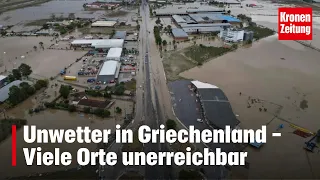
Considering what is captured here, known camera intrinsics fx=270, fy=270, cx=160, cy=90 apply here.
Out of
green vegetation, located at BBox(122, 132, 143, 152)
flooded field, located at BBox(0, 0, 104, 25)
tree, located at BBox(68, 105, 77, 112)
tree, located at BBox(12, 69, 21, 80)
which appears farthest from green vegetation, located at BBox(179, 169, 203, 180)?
flooded field, located at BBox(0, 0, 104, 25)

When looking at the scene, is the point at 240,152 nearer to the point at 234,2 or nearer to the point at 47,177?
the point at 47,177

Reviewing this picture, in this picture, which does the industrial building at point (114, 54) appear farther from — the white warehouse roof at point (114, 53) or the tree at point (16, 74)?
the tree at point (16, 74)

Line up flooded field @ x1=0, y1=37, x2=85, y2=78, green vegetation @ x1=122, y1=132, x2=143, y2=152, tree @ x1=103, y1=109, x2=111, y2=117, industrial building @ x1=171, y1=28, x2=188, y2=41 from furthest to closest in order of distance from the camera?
1. industrial building @ x1=171, y1=28, x2=188, y2=41
2. flooded field @ x1=0, y1=37, x2=85, y2=78
3. tree @ x1=103, y1=109, x2=111, y2=117
4. green vegetation @ x1=122, y1=132, x2=143, y2=152

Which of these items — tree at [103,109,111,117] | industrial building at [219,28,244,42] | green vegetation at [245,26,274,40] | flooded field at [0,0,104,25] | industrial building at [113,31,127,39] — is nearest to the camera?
tree at [103,109,111,117]

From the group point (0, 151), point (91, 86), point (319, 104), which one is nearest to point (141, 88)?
point (91, 86)

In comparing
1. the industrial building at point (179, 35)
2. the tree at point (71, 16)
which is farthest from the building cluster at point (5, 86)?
the tree at point (71, 16)

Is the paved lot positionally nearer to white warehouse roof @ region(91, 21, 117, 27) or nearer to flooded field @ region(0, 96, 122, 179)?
flooded field @ region(0, 96, 122, 179)
